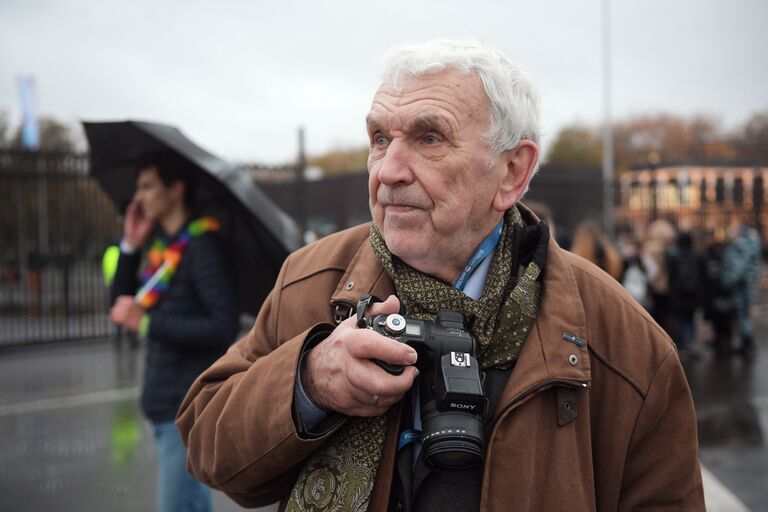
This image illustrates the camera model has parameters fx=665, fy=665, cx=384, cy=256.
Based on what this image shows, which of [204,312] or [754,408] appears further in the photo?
[754,408]

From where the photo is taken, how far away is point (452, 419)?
130 centimetres

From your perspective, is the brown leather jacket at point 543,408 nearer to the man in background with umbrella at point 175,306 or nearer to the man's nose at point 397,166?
the man's nose at point 397,166

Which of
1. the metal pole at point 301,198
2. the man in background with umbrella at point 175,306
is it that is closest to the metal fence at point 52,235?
the metal pole at point 301,198

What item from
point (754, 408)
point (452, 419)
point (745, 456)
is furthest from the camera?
point (754, 408)

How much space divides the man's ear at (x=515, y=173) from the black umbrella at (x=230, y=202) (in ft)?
5.06

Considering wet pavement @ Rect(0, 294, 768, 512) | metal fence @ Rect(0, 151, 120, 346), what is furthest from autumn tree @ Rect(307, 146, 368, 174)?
wet pavement @ Rect(0, 294, 768, 512)

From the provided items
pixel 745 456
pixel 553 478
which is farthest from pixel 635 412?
pixel 745 456

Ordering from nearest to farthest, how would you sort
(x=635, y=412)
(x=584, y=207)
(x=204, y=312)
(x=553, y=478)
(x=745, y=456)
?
(x=553, y=478) → (x=635, y=412) → (x=204, y=312) → (x=745, y=456) → (x=584, y=207)

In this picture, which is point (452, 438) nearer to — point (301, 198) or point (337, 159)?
point (301, 198)

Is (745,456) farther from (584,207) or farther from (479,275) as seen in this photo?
(584,207)

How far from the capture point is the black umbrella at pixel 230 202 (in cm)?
299

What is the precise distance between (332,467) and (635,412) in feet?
2.32

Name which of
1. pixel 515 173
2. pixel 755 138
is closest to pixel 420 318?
pixel 515 173

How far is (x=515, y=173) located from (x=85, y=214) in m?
10.0
